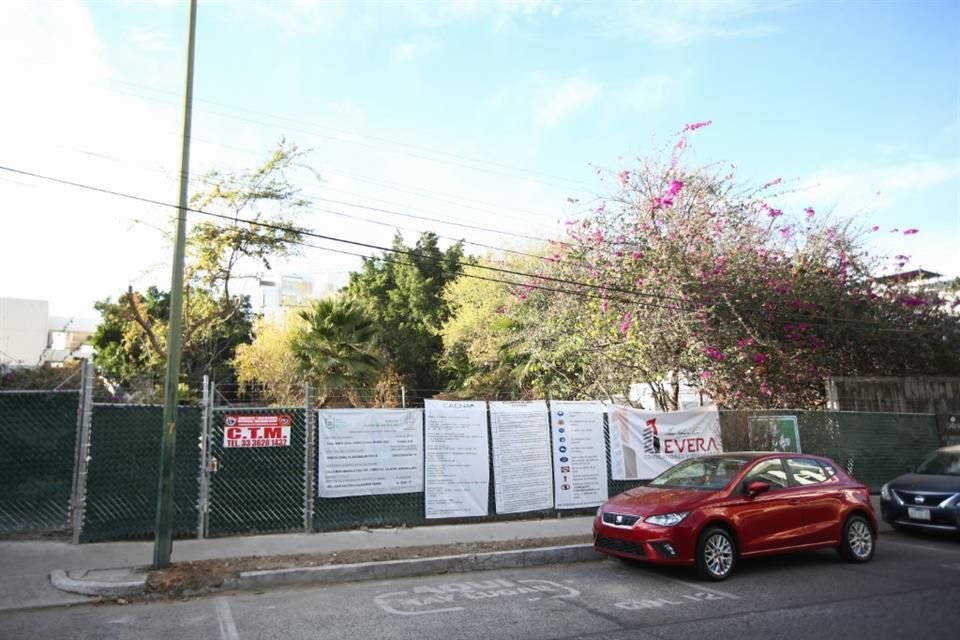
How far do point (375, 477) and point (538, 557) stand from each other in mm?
2878

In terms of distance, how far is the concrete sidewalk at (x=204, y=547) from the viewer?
6.73m

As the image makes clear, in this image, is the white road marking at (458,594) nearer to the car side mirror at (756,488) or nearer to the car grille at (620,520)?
the car grille at (620,520)

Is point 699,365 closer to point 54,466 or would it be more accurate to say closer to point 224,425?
point 224,425

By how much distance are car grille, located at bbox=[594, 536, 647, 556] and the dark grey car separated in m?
5.85

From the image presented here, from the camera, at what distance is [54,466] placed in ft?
28.6

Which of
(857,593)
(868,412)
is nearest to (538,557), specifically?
(857,593)

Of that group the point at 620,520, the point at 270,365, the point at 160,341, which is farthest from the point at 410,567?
the point at 270,365

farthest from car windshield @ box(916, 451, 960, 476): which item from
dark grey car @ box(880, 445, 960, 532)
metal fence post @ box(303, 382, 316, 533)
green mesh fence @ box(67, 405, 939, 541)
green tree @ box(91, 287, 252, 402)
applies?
green tree @ box(91, 287, 252, 402)

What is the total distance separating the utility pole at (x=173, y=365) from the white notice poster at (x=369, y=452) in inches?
102

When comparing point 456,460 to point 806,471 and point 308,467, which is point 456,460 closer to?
point 308,467

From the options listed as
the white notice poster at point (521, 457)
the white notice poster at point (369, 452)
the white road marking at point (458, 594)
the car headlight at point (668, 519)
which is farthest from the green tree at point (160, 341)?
the car headlight at point (668, 519)

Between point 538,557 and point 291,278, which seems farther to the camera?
point 291,278

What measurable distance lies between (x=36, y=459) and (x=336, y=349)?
45.2ft

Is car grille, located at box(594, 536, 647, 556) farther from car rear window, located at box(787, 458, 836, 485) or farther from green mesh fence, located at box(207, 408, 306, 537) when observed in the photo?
green mesh fence, located at box(207, 408, 306, 537)
